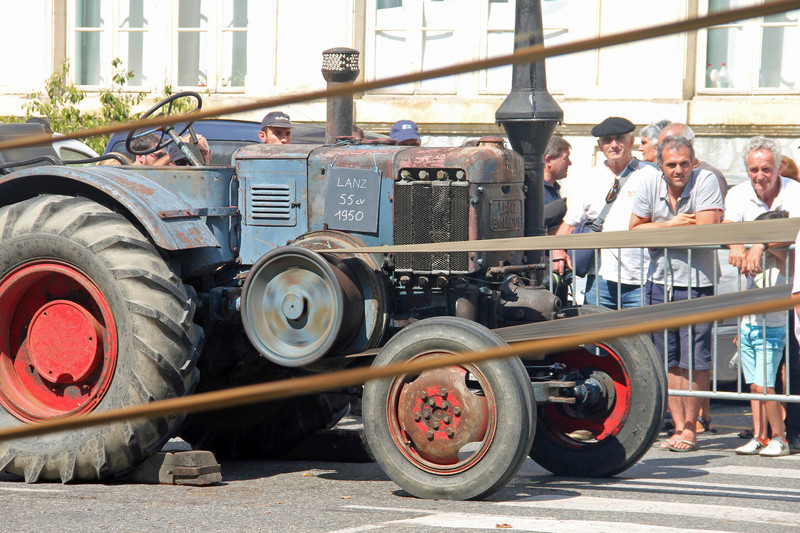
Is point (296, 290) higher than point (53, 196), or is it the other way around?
point (53, 196)

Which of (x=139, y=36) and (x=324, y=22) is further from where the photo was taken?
(x=139, y=36)

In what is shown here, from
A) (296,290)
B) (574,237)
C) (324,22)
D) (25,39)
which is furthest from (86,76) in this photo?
(574,237)

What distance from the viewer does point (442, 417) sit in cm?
565

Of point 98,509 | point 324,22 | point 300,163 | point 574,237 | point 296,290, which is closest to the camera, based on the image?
point 574,237

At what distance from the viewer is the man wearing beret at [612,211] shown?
814 centimetres

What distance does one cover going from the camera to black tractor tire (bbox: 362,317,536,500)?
5.45 m

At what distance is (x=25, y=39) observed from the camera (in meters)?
19.1

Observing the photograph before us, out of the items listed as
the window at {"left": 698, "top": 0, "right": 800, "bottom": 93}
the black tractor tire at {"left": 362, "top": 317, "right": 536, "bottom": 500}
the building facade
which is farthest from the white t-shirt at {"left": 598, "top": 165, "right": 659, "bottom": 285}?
the window at {"left": 698, "top": 0, "right": 800, "bottom": 93}

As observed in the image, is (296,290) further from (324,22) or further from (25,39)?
(25,39)

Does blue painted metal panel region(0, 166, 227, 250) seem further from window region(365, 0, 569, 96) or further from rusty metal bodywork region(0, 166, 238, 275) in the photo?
window region(365, 0, 569, 96)

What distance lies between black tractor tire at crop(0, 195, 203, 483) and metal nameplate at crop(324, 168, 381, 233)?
91 centimetres

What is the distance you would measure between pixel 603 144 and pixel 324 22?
964 centimetres

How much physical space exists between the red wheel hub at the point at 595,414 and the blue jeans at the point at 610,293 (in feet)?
4.96

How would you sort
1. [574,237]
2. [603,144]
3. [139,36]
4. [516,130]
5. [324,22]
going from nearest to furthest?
[574,237] < [516,130] < [603,144] < [324,22] < [139,36]
